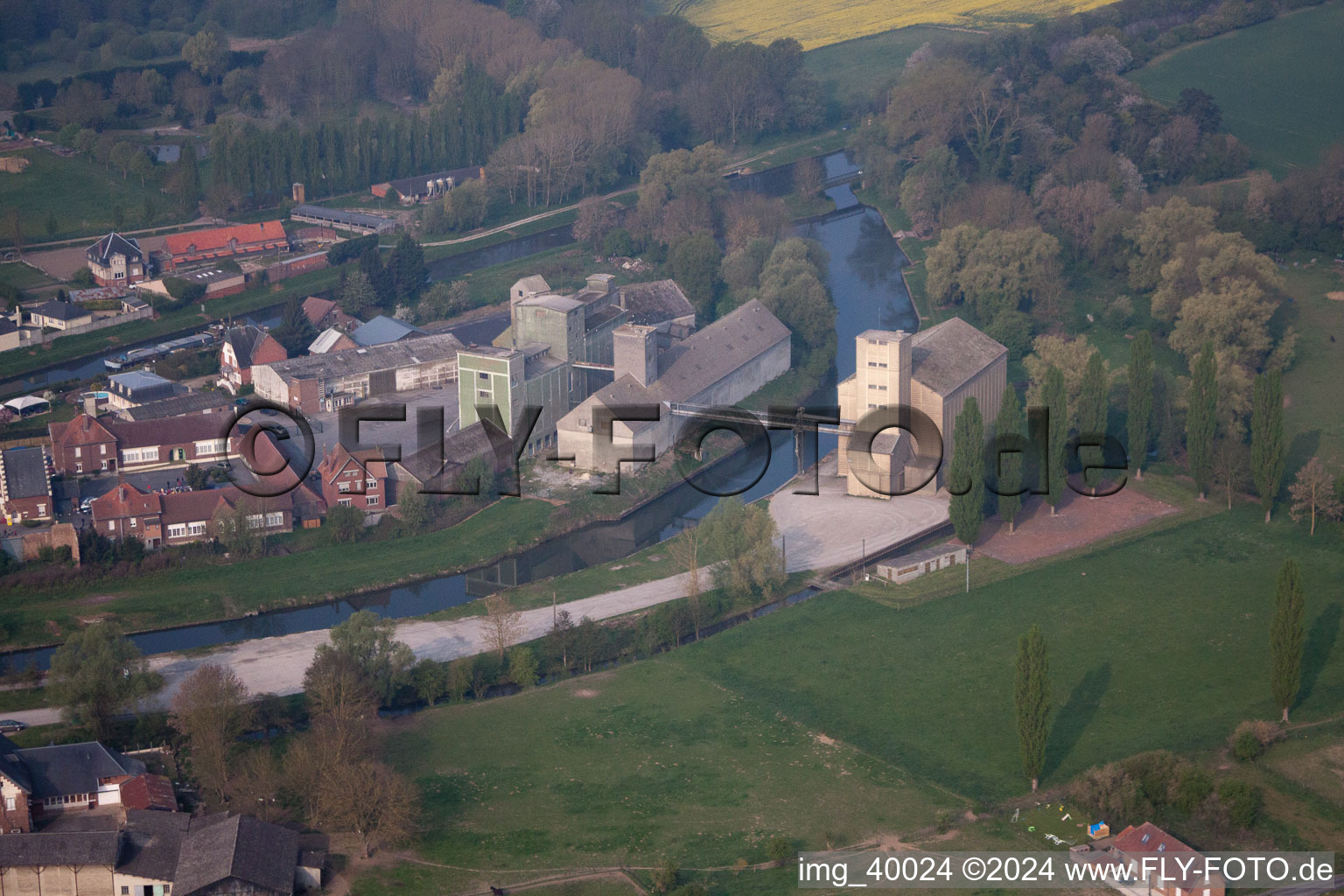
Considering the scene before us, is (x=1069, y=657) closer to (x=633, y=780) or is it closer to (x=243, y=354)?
(x=633, y=780)

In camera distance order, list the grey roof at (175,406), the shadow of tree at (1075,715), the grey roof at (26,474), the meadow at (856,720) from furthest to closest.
Answer: the grey roof at (175,406) < the grey roof at (26,474) < the shadow of tree at (1075,715) < the meadow at (856,720)

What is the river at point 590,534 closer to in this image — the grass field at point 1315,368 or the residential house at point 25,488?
the residential house at point 25,488

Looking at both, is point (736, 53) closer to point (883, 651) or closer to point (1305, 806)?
point (883, 651)

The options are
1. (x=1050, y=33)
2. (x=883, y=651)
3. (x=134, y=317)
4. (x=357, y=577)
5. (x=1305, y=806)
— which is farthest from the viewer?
(x=1050, y=33)

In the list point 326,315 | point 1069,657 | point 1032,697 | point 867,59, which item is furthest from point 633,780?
point 867,59

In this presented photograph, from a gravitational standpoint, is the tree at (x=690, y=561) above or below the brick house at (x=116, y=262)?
below

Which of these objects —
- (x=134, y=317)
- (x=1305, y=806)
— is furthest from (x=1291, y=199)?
(x=134, y=317)

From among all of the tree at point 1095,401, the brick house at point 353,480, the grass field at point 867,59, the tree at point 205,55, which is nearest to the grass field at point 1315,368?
the tree at point 1095,401

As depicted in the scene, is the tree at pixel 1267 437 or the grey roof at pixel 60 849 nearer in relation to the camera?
the grey roof at pixel 60 849
